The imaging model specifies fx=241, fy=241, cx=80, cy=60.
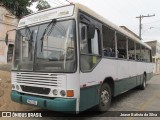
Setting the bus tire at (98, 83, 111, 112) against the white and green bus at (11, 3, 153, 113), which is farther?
the bus tire at (98, 83, 111, 112)

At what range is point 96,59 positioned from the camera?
276 inches

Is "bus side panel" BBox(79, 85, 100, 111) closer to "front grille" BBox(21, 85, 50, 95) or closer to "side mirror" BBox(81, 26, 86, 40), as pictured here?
"front grille" BBox(21, 85, 50, 95)

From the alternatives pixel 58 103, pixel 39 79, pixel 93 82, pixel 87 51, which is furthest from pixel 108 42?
pixel 58 103

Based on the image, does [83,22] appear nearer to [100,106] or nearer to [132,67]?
[100,106]

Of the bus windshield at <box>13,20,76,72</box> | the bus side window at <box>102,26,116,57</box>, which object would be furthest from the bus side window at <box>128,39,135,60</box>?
the bus windshield at <box>13,20,76,72</box>

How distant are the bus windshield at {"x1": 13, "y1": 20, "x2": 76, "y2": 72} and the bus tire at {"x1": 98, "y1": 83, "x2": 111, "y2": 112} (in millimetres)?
1991

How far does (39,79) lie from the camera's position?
6.27 m

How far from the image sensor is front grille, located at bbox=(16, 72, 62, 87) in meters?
5.96

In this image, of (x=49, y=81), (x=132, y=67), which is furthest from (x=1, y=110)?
(x=132, y=67)

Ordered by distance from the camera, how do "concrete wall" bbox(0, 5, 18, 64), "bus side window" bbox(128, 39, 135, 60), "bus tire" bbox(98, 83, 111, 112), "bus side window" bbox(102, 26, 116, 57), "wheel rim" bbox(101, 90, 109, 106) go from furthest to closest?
"concrete wall" bbox(0, 5, 18, 64) → "bus side window" bbox(128, 39, 135, 60) → "bus side window" bbox(102, 26, 116, 57) → "wheel rim" bbox(101, 90, 109, 106) → "bus tire" bbox(98, 83, 111, 112)

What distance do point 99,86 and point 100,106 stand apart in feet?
2.27

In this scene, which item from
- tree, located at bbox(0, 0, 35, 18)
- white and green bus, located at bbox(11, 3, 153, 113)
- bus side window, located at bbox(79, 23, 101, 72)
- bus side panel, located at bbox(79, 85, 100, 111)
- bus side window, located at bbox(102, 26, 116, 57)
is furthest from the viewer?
bus side window, located at bbox(102, 26, 116, 57)

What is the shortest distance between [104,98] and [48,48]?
2.58m

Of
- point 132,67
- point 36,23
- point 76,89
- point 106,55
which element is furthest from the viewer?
point 132,67
